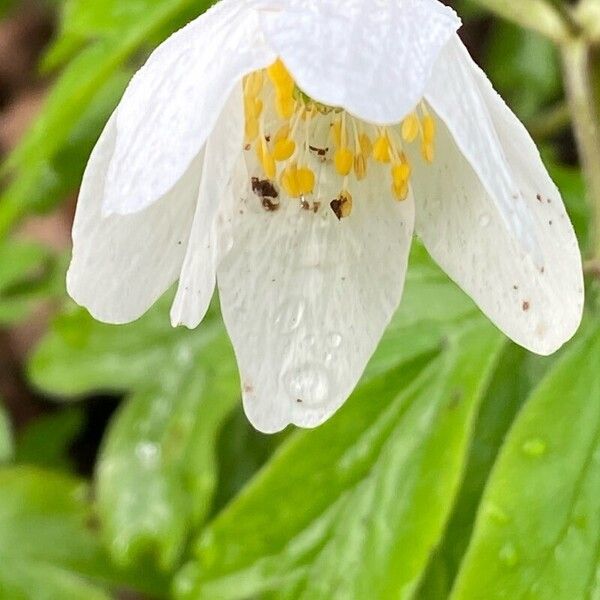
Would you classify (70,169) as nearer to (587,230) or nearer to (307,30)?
(587,230)

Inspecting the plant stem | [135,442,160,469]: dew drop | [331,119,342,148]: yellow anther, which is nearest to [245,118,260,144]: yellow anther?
[331,119,342,148]: yellow anther

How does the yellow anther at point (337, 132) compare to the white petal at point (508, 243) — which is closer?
the white petal at point (508, 243)

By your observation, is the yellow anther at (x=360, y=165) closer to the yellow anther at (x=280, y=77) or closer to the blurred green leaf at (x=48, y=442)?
Result: the yellow anther at (x=280, y=77)

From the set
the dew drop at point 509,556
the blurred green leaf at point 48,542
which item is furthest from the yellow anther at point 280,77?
the blurred green leaf at point 48,542

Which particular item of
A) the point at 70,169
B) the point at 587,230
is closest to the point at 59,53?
the point at 70,169

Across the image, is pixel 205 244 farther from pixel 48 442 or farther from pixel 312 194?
pixel 48 442

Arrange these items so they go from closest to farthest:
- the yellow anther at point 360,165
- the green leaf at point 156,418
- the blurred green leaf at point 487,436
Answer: the yellow anther at point 360,165, the blurred green leaf at point 487,436, the green leaf at point 156,418

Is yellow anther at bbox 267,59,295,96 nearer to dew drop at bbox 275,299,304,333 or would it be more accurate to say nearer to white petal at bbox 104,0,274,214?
white petal at bbox 104,0,274,214
